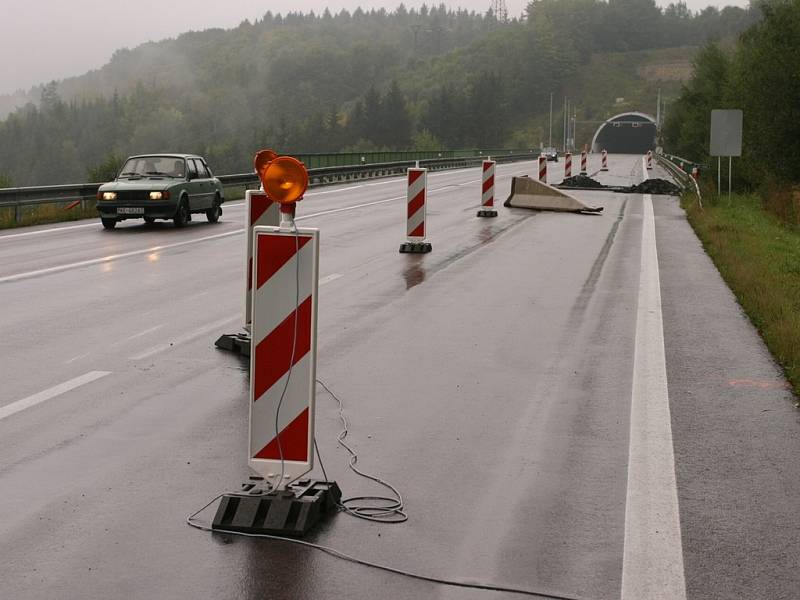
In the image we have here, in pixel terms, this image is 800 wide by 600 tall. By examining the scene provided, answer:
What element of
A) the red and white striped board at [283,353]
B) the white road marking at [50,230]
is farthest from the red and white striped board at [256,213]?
the white road marking at [50,230]

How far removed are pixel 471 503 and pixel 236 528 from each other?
1141 mm

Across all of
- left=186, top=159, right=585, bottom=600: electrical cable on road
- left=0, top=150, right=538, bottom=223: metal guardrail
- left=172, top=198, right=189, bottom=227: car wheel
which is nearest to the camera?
left=186, top=159, right=585, bottom=600: electrical cable on road

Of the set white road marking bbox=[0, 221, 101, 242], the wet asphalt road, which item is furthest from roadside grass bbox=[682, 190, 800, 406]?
white road marking bbox=[0, 221, 101, 242]

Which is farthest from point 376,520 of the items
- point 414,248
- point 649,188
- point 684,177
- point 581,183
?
point 684,177

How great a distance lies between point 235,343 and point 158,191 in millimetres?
14935

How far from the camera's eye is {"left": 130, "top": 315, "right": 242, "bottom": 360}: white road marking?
391 inches

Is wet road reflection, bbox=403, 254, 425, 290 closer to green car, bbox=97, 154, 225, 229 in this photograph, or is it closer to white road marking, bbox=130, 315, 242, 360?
white road marking, bbox=130, 315, 242, 360

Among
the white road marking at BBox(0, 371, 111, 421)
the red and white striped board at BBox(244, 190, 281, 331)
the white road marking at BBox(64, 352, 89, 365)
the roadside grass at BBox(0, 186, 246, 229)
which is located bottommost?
the white road marking at BBox(64, 352, 89, 365)

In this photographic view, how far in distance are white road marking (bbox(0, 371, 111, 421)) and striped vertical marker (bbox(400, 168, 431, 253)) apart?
10.5 metres

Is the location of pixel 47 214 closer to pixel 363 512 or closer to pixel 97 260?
pixel 97 260

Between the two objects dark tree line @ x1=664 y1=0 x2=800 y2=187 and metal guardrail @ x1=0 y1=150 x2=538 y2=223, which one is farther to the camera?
dark tree line @ x1=664 y1=0 x2=800 y2=187

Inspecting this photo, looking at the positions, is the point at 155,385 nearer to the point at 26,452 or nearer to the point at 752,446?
the point at 26,452

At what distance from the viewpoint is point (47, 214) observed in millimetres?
27734

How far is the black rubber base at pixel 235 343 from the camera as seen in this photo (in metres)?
9.98
